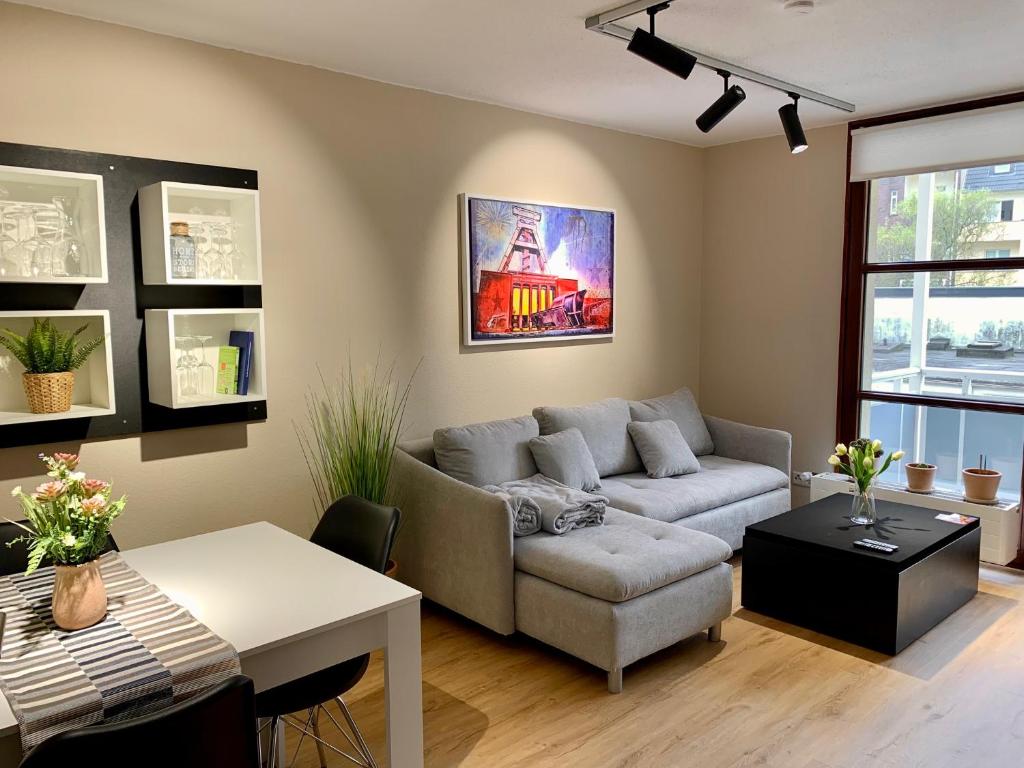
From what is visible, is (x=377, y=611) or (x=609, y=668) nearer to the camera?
(x=377, y=611)

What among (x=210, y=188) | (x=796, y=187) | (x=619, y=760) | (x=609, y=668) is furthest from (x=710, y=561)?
(x=796, y=187)

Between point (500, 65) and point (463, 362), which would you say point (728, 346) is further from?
point (500, 65)

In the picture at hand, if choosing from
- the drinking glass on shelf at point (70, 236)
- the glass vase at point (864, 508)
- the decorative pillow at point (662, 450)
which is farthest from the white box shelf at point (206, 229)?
the glass vase at point (864, 508)

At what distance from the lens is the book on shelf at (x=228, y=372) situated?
3375 mm

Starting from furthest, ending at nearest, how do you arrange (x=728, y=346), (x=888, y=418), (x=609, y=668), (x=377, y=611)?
(x=728, y=346) < (x=888, y=418) < (x=609, y=668) < (x=377, y=611)

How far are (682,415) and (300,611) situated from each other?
11.8 ft

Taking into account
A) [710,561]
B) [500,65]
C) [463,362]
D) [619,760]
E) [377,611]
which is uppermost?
[500,65]

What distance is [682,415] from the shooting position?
17.0ft

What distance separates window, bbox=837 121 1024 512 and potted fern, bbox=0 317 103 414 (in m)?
4.38

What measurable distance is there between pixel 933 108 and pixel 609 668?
147 inches

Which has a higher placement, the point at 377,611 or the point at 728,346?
the point at 728,346

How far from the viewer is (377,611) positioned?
6.64ft

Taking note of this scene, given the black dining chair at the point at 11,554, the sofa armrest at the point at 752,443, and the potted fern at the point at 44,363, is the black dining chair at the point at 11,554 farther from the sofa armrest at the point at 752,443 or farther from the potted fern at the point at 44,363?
the sofa armrest at the point at 752,443

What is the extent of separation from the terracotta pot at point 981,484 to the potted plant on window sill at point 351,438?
10.6ft
